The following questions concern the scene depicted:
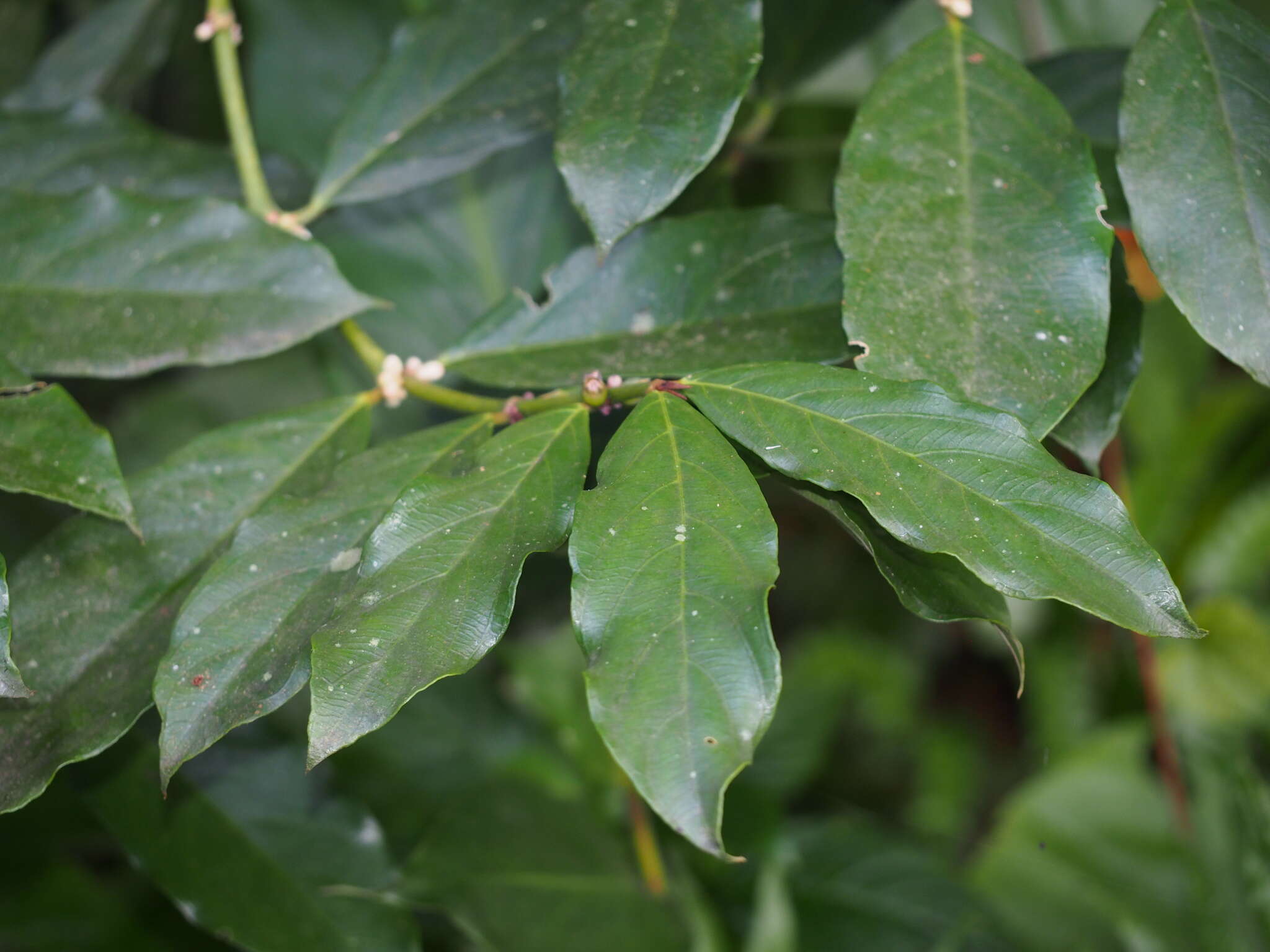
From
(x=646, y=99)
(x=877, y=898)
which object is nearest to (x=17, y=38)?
(x=646, y=99)

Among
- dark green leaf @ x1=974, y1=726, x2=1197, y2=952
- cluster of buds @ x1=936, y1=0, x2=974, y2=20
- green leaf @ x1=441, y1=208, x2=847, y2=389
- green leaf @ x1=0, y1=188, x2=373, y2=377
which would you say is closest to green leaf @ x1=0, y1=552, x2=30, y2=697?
green leaf @ x1=0, y1=188, x2=373, y2=377

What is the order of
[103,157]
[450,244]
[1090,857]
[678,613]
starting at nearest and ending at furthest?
1. [678,613]
2. [103,157]
3. [450,244]
4. [1090,857]

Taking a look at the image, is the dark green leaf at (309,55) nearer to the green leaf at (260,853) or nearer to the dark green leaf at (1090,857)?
the green leaf at (260,853)

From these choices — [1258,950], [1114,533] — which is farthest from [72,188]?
[1258,950]

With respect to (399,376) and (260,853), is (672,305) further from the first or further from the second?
(260,853)

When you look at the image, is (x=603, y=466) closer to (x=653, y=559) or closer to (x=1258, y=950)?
(x=653, y=559)

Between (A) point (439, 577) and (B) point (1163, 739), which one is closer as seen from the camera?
(A) point (439, 577)

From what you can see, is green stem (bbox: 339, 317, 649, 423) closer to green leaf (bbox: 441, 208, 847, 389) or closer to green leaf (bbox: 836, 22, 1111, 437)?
green leaf (bbox: 441, 208, 847, 389)
